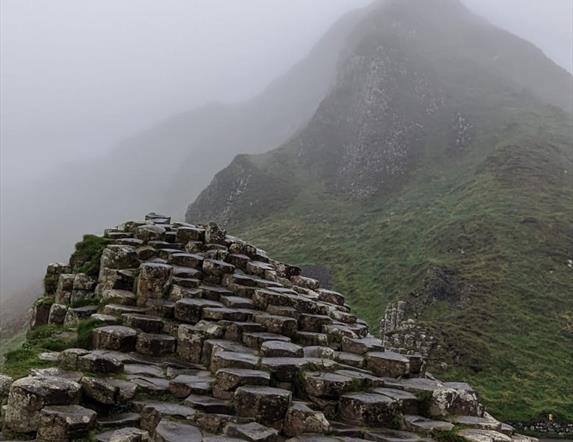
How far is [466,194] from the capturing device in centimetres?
7188

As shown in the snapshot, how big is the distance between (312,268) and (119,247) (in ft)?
160

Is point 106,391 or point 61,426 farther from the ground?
point 106,391

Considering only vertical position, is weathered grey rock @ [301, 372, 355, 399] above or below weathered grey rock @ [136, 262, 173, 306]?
below

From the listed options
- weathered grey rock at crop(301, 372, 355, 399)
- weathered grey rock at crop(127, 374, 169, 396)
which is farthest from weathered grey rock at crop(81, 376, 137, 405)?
weathered grey rock at crop(301, 372, 355, 399)

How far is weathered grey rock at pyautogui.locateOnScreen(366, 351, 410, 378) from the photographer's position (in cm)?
1211

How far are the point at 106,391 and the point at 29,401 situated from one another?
1.30 metres

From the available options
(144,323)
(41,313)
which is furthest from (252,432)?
(41,313)

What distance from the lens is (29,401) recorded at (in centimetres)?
871

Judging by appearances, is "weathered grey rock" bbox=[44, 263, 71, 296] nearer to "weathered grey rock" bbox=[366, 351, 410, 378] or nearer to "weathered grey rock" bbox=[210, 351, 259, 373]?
"weathered grey rock" bbox=[210, 351, 259, 373]

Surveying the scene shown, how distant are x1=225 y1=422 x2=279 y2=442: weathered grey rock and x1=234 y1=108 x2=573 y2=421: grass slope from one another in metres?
26.6

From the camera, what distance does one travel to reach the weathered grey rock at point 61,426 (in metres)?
8.42

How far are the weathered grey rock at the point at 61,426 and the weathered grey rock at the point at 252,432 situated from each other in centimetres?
236

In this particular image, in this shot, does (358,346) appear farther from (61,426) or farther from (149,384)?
(61,426)

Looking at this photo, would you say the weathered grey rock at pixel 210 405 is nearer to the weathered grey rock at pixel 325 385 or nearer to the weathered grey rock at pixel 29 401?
the weathered grey rock at pixel 325 385
